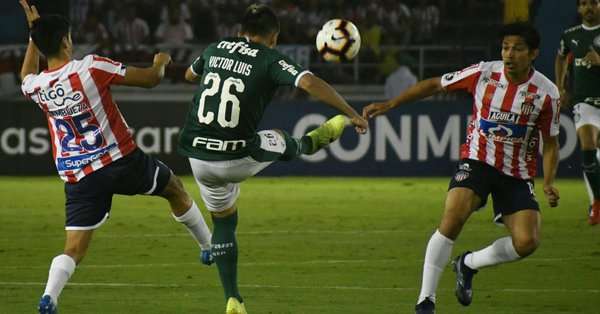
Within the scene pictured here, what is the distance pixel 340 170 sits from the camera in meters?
21.2

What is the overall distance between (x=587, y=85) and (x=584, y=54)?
0.36 m

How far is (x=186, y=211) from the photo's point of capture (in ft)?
32.3

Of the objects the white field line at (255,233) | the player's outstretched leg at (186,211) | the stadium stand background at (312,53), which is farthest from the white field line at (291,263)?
the stadium stand background at (312,53)

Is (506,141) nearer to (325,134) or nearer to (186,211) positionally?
(325,134)

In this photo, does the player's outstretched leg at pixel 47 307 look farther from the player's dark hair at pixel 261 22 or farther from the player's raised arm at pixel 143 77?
the player's dark hair at pixel 261 22

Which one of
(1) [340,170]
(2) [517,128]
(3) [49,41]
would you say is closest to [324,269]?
(2) [517,128]

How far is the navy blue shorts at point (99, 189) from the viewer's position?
865 cm

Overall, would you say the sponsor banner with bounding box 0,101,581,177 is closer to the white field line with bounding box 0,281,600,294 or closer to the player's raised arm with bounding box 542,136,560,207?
the white field line with bounding box 0,281,600,294

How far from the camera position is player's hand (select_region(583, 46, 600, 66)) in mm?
14594

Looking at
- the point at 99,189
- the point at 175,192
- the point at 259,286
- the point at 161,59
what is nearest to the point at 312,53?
the point at 259,286

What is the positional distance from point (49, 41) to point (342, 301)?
118 inches

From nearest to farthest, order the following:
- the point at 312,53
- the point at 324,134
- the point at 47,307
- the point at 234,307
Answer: the point at 47,307
the point at 234,307
the point at 324,134
the point at 312,53

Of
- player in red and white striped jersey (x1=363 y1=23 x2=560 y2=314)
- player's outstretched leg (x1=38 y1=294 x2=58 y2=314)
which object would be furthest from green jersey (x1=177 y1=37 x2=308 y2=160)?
player's outstretched leg (x1=38 y1=294 x2=58 y2=314)

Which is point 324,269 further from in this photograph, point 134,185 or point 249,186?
point 249,186
